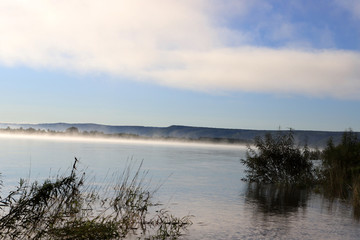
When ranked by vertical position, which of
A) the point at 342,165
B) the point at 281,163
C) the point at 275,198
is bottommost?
the point at 275,198

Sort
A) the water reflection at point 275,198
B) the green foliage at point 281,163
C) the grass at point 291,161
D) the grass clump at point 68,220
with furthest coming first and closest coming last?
the green foliage at point 281,163 → the grass at point 291,161 → the water reflection at point 275,198 → the grass clump at point 68,220

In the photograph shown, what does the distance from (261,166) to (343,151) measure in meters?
5.66

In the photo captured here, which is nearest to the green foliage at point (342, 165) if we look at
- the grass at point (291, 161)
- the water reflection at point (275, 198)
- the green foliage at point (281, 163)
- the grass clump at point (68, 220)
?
the grass at point (291, 161)

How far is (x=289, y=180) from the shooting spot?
29203 mm

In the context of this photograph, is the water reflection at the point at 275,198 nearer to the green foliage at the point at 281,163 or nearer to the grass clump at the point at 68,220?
the green foliage at the point at 281,163

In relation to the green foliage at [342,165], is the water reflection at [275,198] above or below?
below

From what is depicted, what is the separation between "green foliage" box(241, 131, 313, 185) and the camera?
29266mm

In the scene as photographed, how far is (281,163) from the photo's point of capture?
29.5 meters

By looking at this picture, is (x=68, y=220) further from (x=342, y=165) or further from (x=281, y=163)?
(x=342, y=165)

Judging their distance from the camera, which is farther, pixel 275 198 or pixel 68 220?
pixel 275 198

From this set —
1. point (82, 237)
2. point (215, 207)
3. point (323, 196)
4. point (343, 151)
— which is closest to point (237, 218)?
point (215, 207)

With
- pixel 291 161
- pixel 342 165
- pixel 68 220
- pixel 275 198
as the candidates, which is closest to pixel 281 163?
pixel 291 161

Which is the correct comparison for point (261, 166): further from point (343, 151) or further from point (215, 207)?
point (215, 207)

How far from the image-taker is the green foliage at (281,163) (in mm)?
29266
